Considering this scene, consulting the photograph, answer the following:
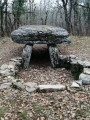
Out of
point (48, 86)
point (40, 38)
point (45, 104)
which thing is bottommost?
point (45, 104)

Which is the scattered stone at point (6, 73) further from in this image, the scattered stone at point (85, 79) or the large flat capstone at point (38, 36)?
the scattered stone at point (85, 79)

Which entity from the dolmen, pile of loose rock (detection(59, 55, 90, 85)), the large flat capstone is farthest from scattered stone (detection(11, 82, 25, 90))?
the large flat capstone

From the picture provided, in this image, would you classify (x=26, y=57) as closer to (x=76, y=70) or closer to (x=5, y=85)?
(x=76, y=70)

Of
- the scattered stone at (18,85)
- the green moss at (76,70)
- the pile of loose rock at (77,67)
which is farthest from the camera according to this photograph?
the green moss at (76,70)

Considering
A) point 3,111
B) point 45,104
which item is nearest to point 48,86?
point 45,104

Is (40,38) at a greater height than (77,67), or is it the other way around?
(40,38)

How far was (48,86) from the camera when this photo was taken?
4.93m

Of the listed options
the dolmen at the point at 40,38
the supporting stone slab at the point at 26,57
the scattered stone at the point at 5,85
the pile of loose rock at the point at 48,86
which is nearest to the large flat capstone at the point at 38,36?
the dolmen at the point at 40,38

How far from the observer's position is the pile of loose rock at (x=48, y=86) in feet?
15.9

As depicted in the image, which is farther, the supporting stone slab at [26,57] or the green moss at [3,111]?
the supporting stone slab at [26,57]

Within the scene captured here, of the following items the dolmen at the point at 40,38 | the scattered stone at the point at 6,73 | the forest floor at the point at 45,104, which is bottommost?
the forest floor at the point at 45,104

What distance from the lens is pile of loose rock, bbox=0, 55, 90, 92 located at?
191 inches

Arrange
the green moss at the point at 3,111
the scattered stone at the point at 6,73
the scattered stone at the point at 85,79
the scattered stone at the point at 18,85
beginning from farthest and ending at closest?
the scattered stone at the point at 6,73, the scattered stone at the point at 85,79, the scattered stone at the point at 18,85, the green moss at the point at 3,111

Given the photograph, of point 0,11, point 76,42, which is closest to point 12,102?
point 76,42
